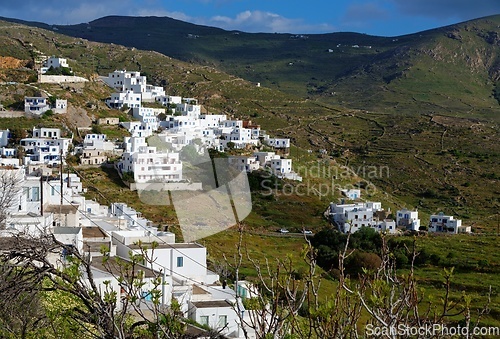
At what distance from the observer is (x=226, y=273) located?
19.5m

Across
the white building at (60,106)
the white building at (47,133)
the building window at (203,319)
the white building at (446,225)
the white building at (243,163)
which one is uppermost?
the white building at (60,106)

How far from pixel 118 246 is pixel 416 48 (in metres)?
105

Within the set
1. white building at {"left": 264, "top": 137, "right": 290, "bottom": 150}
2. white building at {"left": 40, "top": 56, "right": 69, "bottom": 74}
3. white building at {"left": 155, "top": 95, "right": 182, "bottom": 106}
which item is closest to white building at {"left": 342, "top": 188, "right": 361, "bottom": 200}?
white building at {"left": 264, "top": 137, "right": 290, "bottom": 150}

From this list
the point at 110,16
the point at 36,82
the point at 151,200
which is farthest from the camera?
the point at 110,16

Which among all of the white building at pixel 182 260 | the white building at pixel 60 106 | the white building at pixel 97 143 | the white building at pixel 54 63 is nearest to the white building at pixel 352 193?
the white building at pixel 97 143

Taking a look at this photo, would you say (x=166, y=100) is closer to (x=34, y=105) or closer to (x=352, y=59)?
(x=34, y=105)

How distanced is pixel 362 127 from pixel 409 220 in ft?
90.7

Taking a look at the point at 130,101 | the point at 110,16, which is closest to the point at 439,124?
the point at 130,101

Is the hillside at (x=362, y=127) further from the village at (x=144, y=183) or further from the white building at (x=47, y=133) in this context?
the white building at (x=47, y=133)

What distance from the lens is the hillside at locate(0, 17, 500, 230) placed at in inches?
1748

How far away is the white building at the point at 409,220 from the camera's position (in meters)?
34.9

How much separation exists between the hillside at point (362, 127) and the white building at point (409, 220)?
4187mm

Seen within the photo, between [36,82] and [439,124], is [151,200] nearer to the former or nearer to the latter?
[36,82]

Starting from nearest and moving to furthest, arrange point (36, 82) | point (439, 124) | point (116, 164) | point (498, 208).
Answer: point (116, 164) → point (498, 208) → point (36, 82) → point (439, 124)
